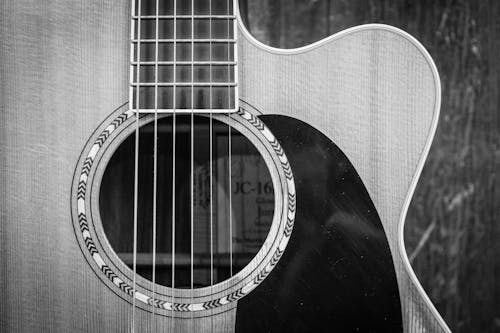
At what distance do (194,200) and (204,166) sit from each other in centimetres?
5

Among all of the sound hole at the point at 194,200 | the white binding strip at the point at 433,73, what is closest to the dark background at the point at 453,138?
the white binding strip at the point at 433,73

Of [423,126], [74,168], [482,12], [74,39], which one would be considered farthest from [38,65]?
[482,12]

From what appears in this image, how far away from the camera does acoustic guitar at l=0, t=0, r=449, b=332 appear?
2.43ft

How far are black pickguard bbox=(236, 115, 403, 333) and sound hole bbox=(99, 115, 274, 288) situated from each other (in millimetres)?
54

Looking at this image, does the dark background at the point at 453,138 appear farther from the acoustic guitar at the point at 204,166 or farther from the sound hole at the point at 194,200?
the sound hole at the point at 194,200

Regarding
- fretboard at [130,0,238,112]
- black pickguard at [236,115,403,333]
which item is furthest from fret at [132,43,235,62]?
black pickguard at [236,115,403,333]

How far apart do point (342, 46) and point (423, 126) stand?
180 millimetres

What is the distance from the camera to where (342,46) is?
29.7 inches

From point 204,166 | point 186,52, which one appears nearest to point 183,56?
point 186,52

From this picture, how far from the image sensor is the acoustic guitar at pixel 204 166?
74 centimetres

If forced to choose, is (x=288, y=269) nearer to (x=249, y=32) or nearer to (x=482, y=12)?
(x=249, y=32)

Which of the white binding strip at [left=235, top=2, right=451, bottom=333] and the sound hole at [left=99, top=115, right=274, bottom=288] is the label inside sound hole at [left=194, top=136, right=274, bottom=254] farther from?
the white binding strip at [left=235, top=2, right=451, bottom=333]

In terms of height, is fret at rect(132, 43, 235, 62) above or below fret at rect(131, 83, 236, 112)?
above

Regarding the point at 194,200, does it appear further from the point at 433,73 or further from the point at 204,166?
the point at 433,73
